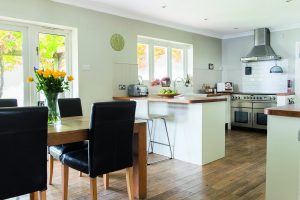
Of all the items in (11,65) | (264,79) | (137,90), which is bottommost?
(137,90)

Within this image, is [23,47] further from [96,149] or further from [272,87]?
[272,87]

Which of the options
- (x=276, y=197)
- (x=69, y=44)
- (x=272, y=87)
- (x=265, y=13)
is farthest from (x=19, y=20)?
(x=272, y=87)

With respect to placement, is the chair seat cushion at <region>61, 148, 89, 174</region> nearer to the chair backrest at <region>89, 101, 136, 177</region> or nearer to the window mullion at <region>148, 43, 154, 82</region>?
the chair backrest at <region>89, 101, 136, 177</region>

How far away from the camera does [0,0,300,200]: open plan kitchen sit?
77.0 inches

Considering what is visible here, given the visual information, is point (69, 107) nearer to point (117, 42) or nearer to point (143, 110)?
point (143, 110)

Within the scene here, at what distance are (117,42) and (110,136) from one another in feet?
9.77

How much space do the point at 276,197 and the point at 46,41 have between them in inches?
148

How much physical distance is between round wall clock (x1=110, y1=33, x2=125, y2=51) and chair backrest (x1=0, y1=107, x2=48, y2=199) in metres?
3.19

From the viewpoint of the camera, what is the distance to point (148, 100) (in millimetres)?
3834

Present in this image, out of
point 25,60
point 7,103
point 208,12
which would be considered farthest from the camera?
point 208,12

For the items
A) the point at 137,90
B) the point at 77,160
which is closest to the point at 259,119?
the point at 137,90

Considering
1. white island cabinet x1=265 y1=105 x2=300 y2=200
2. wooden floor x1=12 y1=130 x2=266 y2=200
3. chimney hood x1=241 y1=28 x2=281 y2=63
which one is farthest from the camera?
chimney hood x1=241 y1=28 x2=281 y2=63

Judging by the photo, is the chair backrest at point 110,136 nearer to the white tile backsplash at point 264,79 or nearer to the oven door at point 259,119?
the oven door at point 259,119

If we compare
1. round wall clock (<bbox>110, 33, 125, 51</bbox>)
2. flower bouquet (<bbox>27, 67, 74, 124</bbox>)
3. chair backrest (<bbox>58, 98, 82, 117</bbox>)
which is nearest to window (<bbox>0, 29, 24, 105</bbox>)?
chair backrest (<bbox>58, 98, 82, 117</bbox>)
